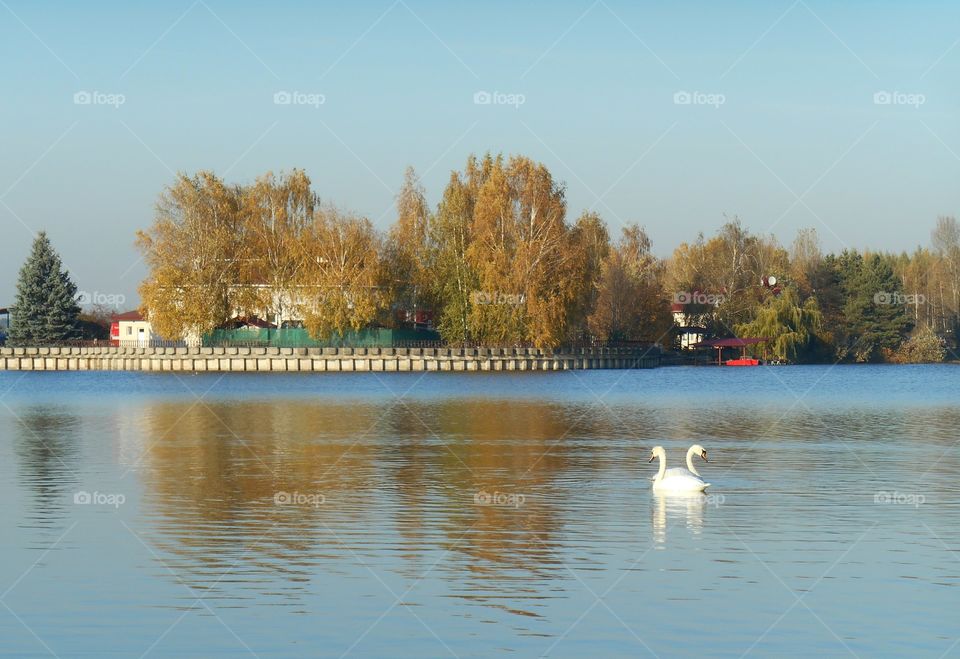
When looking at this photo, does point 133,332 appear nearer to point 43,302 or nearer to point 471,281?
point 43,302

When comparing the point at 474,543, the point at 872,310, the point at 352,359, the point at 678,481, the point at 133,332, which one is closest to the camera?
the point at 474,543

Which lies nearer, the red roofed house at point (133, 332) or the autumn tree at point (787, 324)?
the autumn tree at point (787, 324)

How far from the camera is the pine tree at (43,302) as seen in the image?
116 meters

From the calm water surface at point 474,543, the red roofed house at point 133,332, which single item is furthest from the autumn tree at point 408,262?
the calm water surface at point 474,543

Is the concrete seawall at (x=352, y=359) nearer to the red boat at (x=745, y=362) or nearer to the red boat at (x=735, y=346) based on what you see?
the red boat at (x=735, y=346)

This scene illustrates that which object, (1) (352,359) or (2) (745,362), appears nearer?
(1) (352,359)

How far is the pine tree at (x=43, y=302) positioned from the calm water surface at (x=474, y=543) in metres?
78.8

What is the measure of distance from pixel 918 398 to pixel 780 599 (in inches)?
2039

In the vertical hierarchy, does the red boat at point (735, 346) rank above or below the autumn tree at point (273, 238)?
below

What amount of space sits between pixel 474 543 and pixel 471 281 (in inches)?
3109

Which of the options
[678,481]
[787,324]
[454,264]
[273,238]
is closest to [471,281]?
[454,264]

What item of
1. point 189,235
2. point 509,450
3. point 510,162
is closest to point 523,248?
point 510,162

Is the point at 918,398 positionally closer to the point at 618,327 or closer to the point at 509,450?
the point at 509,450

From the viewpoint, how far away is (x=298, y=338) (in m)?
106
